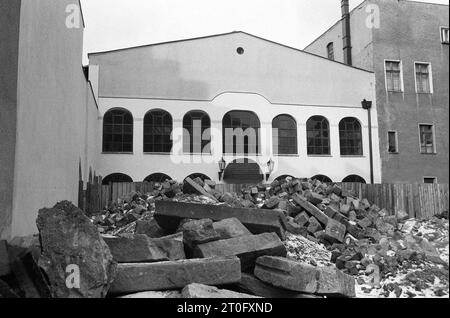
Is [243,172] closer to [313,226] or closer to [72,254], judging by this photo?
[313,226]

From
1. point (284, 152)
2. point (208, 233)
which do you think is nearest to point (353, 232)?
point (208, 233)

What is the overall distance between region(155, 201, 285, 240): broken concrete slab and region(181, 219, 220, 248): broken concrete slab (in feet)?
2.23

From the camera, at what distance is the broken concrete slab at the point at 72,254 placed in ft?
9.50

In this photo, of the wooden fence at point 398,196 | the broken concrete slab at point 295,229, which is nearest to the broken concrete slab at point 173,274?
the wooden fence at point 398,196

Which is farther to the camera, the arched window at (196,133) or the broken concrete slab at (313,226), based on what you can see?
the arched window at (196,133)

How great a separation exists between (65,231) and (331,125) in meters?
17.1

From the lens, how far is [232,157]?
17.1 meters

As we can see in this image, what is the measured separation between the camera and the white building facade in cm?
1717

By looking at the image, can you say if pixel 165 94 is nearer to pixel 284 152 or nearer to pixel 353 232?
pixel 284 152

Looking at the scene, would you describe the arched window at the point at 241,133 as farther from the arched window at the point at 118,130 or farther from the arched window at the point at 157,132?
the arched window at the point at 118,130

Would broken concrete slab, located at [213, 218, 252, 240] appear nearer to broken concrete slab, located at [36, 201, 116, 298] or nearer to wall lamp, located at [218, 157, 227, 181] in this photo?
broken concrete slab, located at [36, 201, 116, 298]

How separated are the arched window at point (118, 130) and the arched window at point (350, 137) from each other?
917 centimetres

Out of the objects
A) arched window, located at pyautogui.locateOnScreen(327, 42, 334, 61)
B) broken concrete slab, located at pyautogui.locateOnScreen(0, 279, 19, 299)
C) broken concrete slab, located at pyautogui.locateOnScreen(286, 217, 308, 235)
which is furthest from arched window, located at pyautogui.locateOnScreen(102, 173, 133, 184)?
broken concrete slab, located at pyautogui.locateOnScreen(0, 279, 19, 299)

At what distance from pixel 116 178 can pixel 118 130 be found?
1.95 m
